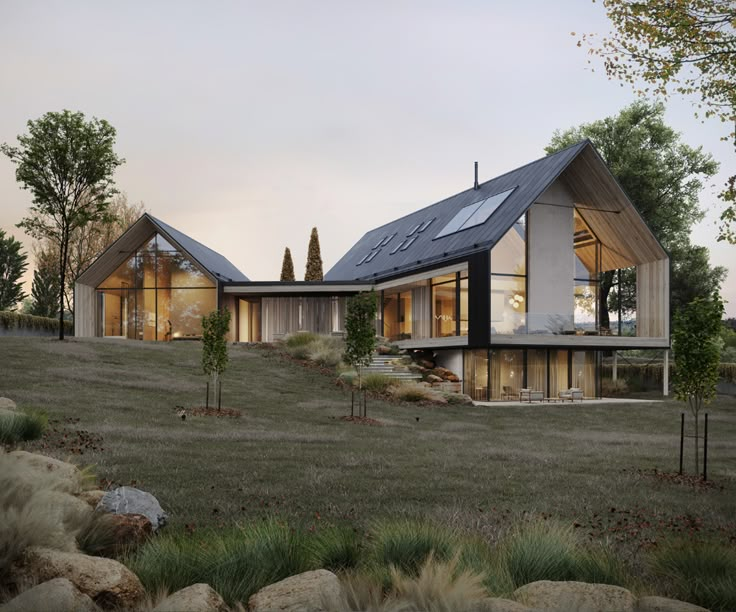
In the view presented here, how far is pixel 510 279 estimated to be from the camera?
25.0 meters

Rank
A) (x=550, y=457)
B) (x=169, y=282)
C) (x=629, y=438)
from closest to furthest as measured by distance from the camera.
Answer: (x=550, y=457), (x=629, y=438), (x=169, y=282)

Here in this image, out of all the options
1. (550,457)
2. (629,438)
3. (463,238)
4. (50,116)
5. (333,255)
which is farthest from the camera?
(333,255)

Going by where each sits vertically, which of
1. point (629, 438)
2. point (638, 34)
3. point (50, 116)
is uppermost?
point (50, 116)

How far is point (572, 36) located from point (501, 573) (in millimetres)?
12092

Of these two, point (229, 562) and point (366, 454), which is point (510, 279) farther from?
point (229, 562)

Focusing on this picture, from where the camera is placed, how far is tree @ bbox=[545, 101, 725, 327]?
36750 millimetres

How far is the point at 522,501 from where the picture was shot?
25.4 ft

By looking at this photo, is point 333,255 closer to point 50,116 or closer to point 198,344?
point 198,344

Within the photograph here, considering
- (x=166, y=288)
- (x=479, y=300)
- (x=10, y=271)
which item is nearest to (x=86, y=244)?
(x=10, y=271)

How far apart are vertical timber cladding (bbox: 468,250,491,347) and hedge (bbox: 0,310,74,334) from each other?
24.4 metres

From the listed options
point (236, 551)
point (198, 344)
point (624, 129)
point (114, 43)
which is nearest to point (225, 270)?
point (198, 344)

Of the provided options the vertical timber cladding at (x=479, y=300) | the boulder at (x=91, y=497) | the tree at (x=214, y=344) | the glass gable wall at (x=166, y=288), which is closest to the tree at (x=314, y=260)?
the glass gable wall at (x=166, y=288)

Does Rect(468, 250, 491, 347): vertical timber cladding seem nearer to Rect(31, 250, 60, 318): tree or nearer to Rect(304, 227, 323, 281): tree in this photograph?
Rect(304, 227, 323, 281): tree

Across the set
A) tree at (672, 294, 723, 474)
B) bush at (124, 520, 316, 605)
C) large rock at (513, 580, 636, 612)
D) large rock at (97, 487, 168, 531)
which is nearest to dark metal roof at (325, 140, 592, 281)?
tree at (672, 294, 723, 474)
